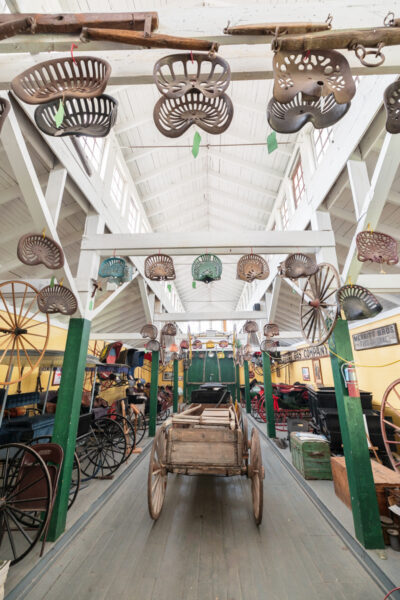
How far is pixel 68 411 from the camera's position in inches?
145

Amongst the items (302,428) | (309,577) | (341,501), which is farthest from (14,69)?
(302,428)

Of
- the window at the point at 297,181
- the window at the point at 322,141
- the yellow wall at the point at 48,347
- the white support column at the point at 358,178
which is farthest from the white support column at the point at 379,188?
the yellow wall at the point at 48,347

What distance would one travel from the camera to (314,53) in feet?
4.74

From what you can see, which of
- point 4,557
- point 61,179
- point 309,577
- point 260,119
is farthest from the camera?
point 260,119

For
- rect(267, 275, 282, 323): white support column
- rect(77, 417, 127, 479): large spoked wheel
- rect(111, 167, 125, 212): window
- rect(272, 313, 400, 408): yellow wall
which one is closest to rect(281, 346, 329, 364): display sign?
rect(272, 313, 400, 408): yellow wall

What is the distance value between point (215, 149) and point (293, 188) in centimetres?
298

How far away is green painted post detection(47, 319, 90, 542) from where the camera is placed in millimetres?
3332

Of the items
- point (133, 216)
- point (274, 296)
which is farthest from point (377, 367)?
point (133, 216)

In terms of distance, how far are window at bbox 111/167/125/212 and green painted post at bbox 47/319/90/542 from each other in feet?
12.8

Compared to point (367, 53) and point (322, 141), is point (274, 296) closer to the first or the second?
point (322, 141)

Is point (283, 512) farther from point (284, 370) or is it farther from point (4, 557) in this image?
point (284, 370)

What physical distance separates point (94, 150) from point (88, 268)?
9.61 feet

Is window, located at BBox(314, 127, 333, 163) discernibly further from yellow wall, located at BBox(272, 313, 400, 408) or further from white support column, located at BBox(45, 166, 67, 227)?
white support column, located at BBox(45, 166, 67, 227)

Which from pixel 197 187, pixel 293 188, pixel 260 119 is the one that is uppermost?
pixel 197 187
